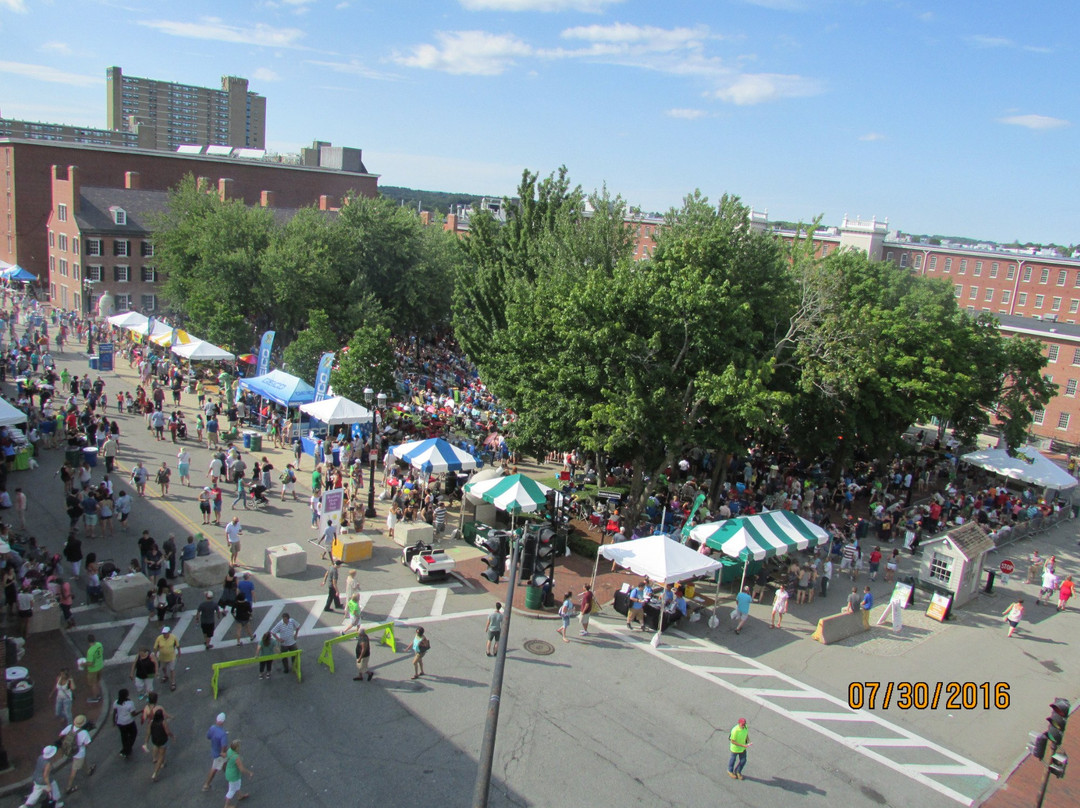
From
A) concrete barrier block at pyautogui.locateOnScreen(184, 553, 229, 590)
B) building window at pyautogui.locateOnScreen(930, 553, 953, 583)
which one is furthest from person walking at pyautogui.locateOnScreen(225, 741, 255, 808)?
building window at pyautogui.locateOnScreen(930, 553, 953, 583)

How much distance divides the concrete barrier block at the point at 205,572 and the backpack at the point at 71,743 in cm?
668

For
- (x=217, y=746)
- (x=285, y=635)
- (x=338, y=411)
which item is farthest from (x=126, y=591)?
(x=338, y=411)

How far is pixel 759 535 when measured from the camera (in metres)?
21.5

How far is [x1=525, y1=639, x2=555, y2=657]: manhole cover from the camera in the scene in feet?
57.0

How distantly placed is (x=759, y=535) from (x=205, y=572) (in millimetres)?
14766

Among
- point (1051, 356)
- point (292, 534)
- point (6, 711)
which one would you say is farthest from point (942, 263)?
point (6, 711)

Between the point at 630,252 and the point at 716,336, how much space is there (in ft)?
31.4

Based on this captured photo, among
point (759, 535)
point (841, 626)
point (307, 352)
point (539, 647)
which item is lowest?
point (539, 647)

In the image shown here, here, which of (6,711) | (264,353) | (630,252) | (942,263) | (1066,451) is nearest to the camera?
(6,711)

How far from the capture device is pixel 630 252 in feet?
101

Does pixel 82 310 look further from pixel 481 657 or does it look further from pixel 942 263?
pixel 942 263

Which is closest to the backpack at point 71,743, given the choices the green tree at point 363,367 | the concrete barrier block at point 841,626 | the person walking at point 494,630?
the person walking at point 494,630

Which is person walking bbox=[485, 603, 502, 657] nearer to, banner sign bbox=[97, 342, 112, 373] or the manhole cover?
the manhole cover
